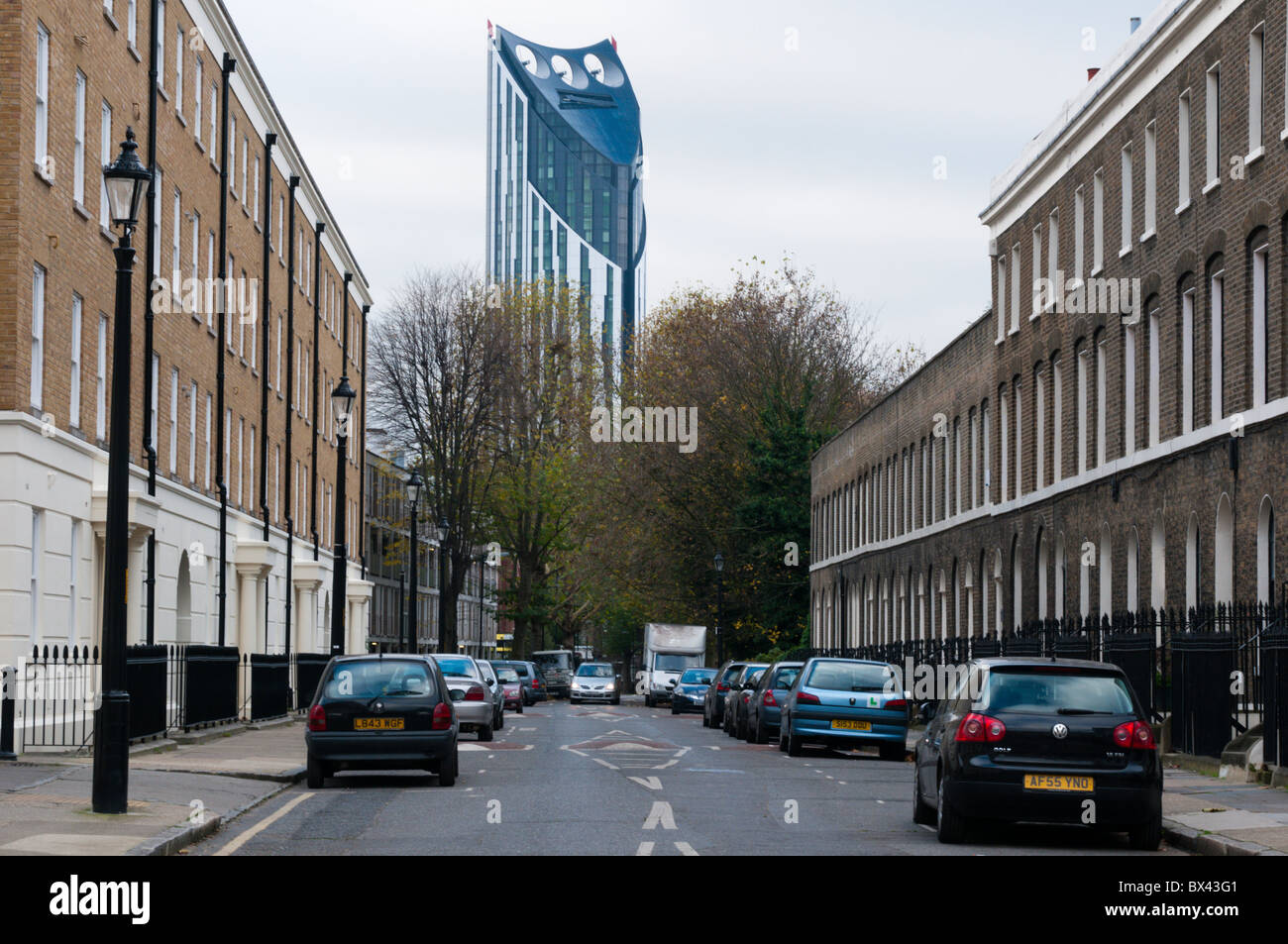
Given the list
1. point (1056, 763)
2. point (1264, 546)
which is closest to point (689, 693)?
point (1264, 546)

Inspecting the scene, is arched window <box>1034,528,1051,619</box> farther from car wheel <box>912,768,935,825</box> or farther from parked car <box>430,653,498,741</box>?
car wheel <box>912,768,935,825</box>

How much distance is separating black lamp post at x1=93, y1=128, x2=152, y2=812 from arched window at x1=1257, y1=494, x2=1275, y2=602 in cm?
1715

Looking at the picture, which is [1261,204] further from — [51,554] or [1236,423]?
[51,554]

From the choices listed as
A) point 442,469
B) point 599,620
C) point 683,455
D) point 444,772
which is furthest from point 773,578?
point 444,772

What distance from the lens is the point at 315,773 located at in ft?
68.9

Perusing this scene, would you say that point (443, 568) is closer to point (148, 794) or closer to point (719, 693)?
point (719, 693)

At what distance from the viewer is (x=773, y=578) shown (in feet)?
234

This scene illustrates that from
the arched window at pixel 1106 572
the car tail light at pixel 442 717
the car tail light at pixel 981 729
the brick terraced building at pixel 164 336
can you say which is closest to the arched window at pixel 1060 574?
the arched window at pixel 1106 572

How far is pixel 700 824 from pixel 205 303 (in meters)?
26.7

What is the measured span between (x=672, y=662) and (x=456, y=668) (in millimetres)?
35925

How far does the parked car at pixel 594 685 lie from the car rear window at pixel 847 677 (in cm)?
4596

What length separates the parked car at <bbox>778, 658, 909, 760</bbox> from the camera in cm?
2866

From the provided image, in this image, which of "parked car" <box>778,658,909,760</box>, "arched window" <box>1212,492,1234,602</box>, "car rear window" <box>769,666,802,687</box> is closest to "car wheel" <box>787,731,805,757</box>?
"parked car" <box>778,658,909,760</box>

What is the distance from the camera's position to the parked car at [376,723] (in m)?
20.8
